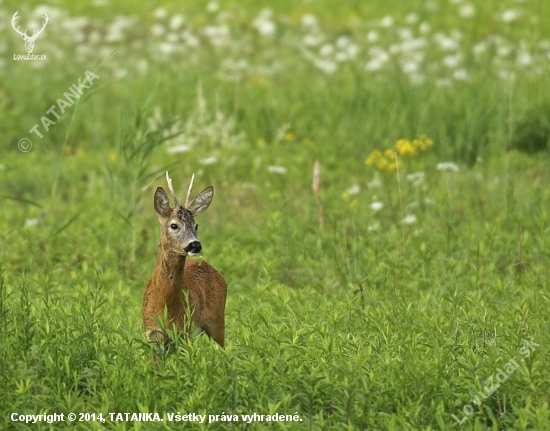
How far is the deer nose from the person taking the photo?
5508 mm

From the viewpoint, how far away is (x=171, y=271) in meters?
5.73

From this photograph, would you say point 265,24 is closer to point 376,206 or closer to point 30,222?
point 376,206

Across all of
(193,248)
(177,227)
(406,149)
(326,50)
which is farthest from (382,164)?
(326,50)

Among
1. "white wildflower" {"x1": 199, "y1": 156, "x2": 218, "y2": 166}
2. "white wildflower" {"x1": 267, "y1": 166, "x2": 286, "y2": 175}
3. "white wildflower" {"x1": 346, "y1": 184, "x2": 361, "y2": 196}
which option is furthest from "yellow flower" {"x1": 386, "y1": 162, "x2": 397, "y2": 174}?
"white wildflower" {"x1": 199, "y1": 156, "x2": 218, "y2": 166}

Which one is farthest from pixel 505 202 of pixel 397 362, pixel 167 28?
pixel 167 28

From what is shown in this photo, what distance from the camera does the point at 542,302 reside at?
640cm

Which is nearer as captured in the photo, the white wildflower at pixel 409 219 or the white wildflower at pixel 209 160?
the white wildflower at pixel 409 219

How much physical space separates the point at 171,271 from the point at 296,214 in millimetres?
3488

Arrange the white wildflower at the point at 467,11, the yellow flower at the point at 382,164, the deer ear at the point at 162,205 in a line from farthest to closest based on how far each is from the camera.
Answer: the white wildflower at the point at 467,11 → the yellow flower at the point at 382,164 → the deer ear at the point at 162,205

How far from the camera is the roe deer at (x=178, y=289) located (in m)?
5.64

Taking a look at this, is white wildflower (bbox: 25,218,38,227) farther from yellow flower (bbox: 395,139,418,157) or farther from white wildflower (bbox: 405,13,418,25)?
white wildflower (bbox: 405,13,418,25)

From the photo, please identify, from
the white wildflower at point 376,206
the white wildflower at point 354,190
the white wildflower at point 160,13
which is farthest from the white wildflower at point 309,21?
the white wildflower at point 376,206

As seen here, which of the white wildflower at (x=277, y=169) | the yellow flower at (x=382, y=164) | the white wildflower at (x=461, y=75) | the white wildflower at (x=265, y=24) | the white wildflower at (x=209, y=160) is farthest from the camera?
the white wildflower at (x=265, y=24)

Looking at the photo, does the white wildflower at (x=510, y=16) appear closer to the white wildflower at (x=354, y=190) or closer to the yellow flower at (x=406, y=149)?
the yellow flower at (x=406, y=149)
